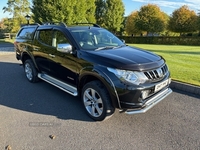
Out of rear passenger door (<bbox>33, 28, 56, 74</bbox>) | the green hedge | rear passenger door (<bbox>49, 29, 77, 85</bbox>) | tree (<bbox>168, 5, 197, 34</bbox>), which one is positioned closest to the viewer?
rear passenger door (<bbox>49, 29, 77, 85</bbox>)

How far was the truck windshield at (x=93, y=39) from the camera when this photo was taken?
381cm

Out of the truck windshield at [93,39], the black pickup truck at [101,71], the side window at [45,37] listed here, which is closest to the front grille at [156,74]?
the black pickup truck at [101,71]

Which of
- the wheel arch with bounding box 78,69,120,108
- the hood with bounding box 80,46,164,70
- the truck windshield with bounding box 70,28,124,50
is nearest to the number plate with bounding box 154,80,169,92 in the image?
the hood with bounding box 80,46,164,70

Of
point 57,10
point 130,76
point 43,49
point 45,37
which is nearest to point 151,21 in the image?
point 57,10

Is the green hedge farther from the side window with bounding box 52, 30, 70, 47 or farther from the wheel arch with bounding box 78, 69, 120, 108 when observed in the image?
the wheel arch with bounding box 78, 69, 120, 108

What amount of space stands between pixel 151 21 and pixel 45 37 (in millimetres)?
36900

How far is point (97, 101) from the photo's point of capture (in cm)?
336

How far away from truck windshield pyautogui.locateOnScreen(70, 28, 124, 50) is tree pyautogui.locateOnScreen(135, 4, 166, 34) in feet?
118

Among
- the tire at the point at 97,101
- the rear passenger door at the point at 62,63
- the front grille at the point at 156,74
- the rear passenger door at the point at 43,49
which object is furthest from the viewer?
the rear passenger door at the point at 43,49

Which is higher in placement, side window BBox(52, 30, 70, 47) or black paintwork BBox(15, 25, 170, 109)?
side window BBox(52, 30, 70, 47)

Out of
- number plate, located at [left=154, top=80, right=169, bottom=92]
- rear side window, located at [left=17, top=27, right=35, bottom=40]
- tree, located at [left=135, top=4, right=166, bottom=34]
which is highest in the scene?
tree, located at [left=135, top=4, right=166, bottom=34]

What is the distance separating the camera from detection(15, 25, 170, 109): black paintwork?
9.60ft

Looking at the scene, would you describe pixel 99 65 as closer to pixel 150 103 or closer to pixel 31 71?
pixel 150 103

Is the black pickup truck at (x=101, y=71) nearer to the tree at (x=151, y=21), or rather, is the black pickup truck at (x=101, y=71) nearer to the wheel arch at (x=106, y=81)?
the wheel arch at (x=106, y=81)
